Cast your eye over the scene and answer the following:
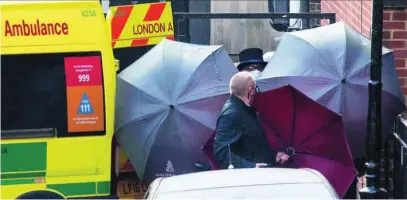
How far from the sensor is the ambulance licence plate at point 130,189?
7876 mm

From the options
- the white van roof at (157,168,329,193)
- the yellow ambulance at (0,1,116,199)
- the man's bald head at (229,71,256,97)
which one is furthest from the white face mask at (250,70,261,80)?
the white van roof at (157,168,329,193)

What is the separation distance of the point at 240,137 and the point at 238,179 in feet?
5.16

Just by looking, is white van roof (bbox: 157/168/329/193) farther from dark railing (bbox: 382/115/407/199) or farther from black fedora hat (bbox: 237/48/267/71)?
black fedora hat (bbox: 237/48/267/71)

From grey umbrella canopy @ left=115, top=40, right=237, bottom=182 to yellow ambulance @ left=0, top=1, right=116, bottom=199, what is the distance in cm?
27

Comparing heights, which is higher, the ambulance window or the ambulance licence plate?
the ambulance window

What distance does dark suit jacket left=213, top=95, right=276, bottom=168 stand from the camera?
6.65 meters

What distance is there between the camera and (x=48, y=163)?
725 centimetres

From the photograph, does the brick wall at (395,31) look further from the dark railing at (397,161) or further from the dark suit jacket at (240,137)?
the dark suit jacket at (240,137)

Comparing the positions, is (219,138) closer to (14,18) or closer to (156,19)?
(14,18)

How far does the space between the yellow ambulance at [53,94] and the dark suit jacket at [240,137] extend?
113 centimetres

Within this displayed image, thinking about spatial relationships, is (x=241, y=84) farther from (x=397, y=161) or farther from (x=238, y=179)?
(x=397, y=161)

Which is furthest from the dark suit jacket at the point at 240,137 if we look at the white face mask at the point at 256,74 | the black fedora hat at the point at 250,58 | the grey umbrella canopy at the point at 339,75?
the black fedora hat at the point at 250,58

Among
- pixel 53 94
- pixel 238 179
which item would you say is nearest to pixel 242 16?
pixel 53 94

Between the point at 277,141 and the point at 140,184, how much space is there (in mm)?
1536
